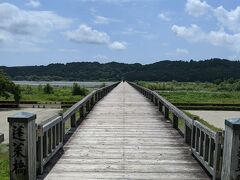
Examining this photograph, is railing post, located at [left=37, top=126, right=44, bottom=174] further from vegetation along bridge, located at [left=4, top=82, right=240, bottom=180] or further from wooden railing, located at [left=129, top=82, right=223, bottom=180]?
wooden railing, located at [left=129, top=82, right=223, bottom=180]

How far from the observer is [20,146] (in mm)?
5348

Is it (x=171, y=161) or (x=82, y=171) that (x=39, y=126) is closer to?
(x=82, y=171)

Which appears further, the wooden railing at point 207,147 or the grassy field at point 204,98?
the grassy field at point 204,98

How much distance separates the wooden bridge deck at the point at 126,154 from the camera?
251 inches

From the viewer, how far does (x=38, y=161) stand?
618 centimetres

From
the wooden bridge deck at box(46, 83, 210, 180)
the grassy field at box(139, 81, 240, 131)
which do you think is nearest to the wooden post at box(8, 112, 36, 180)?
the wooden bridge deck at box(46, 83, 210, 180)

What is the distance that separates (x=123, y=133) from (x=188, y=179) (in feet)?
14.0

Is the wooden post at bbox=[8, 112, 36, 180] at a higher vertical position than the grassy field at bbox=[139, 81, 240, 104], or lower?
higher

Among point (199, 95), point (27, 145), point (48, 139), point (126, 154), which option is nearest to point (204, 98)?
point (199, 95)

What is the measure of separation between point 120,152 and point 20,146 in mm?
3014

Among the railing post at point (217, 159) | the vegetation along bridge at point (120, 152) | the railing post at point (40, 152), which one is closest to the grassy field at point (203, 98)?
the vegetation along bridge at point (120, 152)

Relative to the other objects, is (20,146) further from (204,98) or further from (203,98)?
(204,98)

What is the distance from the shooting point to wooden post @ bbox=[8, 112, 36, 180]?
5.32m

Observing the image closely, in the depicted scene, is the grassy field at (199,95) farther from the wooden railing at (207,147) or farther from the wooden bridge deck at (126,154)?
the wooden railing at (207,147)
